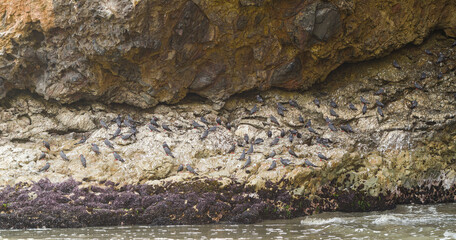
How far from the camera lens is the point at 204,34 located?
51.1ft

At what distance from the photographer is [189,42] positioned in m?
15.6

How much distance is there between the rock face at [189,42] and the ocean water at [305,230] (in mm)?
6778

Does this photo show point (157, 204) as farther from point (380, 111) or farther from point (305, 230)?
point (380, 111)

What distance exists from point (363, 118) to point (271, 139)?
4057 mm

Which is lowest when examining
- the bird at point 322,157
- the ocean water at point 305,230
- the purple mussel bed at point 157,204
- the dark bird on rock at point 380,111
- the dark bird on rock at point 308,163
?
the ocean water at point 305,230

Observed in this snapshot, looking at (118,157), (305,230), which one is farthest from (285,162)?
(118,157)

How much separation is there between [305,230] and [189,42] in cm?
852

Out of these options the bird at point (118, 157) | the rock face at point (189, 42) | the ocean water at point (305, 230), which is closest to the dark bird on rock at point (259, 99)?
the rock face at point (189, 42)

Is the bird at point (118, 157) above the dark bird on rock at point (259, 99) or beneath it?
beneath

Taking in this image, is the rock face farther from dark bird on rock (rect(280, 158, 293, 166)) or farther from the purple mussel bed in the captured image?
the purple mussel bed

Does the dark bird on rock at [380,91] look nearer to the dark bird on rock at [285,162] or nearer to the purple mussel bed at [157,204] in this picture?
the purple mussel bed at [157,204]

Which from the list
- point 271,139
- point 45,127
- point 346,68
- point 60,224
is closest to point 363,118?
point 346,68

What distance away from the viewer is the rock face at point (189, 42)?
14.7 meters

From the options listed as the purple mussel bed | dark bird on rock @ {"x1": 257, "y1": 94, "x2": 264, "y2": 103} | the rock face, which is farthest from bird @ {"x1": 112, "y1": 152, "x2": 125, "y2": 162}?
dark bird on rock @ {"x1": 257, "y1": 94, "x2": 264, "y2": 103}
